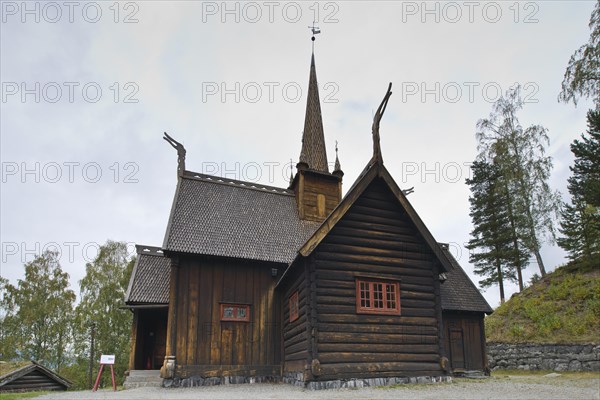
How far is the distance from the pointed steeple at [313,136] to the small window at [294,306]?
849 centimetres

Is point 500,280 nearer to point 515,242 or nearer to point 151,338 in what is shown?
point 515,242

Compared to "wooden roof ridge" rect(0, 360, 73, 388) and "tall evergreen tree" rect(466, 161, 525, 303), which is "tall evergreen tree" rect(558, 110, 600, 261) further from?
"wooden roof ridge" rect(0, 360, 73, 388)

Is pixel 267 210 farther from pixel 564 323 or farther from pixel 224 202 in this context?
pixel 564 323

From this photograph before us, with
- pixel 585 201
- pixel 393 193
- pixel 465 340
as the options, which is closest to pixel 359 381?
pixel 393 193

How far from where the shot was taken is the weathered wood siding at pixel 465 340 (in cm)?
1794

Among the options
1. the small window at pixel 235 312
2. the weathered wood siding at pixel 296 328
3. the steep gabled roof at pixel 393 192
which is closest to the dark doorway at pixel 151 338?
the small window at pixel 235 312

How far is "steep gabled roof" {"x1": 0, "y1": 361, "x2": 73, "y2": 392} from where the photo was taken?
78.0 feet

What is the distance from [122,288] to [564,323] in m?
30.3

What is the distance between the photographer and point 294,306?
577 inches

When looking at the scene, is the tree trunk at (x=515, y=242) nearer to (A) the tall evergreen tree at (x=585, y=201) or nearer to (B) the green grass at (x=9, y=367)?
(A) the tall evergreen tree at (x=585, y=201)

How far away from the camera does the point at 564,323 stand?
66.0 ft

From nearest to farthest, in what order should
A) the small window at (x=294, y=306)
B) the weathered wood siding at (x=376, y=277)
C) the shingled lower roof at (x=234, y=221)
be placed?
the weathered wood siding at (x=376, y=277), the small window at (x=294, y=306), the shingled lower roof at (x=234, y=221)

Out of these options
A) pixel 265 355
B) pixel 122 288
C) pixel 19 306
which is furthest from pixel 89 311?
pixel 265 355

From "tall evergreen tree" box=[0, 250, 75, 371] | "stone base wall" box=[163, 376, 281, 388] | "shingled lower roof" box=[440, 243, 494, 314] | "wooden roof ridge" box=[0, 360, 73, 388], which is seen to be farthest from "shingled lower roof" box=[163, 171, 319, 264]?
"tall evergreen tree" box=[0, 250, 75, 371]
